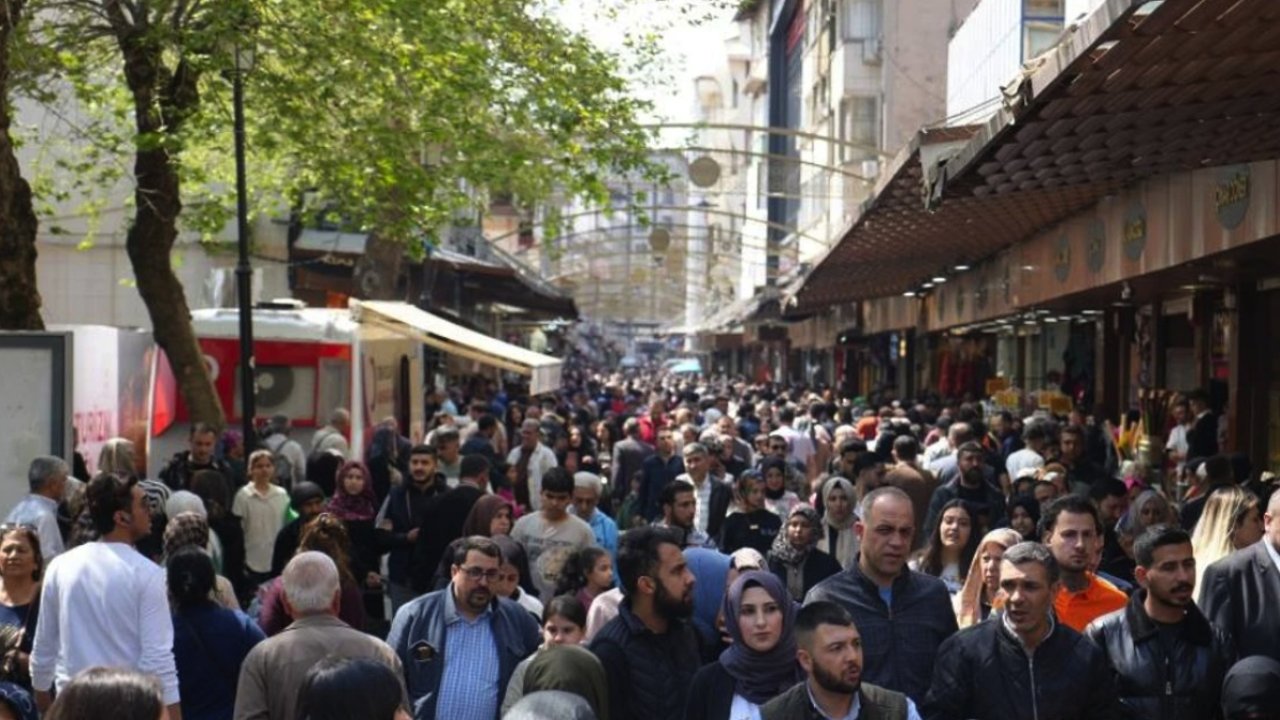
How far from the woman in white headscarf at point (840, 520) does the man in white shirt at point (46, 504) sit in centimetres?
417

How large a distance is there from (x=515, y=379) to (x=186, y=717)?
152 ft

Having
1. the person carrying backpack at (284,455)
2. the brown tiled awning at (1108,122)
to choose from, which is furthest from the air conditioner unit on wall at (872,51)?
the person carrying backpack at (284,455)

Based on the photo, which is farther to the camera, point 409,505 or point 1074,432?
point 1074,432

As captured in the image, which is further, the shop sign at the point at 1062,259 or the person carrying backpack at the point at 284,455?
the shop sign at the point at 1062,259

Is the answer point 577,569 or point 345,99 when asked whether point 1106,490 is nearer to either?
point 577,569

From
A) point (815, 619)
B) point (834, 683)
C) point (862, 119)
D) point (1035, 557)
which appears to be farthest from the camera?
point (862, 119)

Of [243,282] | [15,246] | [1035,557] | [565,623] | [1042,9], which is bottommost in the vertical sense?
[565,623]

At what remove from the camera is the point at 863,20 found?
5244 centimetres

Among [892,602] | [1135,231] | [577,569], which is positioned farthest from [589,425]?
[892,602]

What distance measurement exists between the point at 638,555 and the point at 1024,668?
147 centimetres

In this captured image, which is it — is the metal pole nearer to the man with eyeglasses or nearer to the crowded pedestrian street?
the crowded pedestrian street

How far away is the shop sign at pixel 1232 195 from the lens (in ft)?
47.1

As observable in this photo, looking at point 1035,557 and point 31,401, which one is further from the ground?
point 31,401

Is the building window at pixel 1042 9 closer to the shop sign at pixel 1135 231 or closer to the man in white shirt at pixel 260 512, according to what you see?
the shop sign at pixel 1135 231
